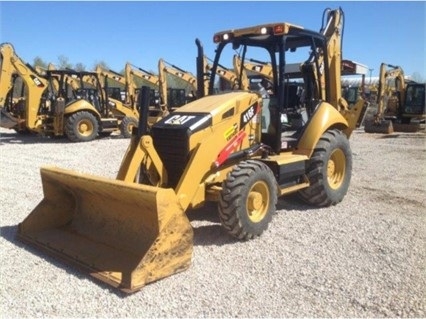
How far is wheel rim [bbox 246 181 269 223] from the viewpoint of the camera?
479cm

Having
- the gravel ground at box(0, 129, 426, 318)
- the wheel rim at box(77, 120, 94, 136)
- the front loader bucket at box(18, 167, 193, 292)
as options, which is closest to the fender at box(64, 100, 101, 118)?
the wheel rim at box(77, 120, 94, 136)

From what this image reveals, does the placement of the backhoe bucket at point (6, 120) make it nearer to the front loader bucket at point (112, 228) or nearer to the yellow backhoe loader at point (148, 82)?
the yellow backhoe loader at point (148, 82)

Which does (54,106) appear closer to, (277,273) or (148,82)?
(148,82)

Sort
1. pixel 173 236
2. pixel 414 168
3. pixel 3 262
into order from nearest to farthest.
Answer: pixel 173 236 → pixel 3 262 → pixel 414 168

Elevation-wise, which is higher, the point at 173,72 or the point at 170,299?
the point at 173,72

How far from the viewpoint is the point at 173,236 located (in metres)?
3.87

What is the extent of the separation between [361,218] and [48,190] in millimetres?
3755

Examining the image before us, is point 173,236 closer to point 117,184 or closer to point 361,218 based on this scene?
point 117,184

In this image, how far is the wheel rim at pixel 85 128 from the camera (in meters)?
14.2

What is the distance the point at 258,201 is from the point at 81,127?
34.7 feet

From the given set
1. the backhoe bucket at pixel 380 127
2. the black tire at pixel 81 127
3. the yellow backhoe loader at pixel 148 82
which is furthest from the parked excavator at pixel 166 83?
the backhoe bucket at pixel 380 127

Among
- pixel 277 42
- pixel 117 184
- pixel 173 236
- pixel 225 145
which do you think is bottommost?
pixel 173 236

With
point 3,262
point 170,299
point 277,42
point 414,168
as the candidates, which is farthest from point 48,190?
point 414,168

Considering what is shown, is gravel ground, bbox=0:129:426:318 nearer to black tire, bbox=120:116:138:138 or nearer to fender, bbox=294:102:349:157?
fender, bbox=294:102:349:157
